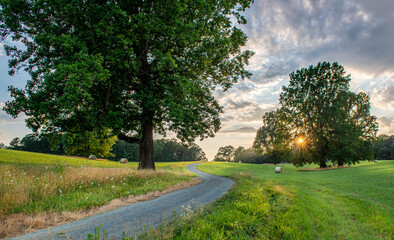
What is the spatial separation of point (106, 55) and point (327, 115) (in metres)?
34.5

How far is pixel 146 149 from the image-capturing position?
17297mm

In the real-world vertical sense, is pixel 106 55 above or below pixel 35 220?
above

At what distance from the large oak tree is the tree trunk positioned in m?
0.20

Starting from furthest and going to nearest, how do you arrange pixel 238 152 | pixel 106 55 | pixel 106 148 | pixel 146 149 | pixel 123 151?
pixel 238 152 < pixel 123 151 < pixel 106 148 < pixel 146 149 < pixel 106 55

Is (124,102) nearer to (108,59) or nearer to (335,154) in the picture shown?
(108,59)

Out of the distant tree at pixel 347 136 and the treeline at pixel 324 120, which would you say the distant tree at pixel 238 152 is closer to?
the treeline at pixel 324 120

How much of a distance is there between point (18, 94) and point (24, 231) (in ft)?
38.6

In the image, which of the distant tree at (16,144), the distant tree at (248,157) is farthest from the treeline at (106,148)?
the distant tree at (248,157)

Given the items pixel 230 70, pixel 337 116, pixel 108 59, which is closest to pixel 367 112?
pixel 337 116

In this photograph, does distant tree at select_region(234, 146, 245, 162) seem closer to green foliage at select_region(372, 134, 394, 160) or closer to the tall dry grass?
green foliage at select_region(372, 134, 394, 160)

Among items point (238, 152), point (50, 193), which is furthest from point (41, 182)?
point (238, 152)

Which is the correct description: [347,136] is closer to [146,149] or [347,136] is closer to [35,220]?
[146,149]

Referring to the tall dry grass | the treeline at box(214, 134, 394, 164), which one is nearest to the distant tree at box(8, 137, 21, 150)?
the treeline at box(214, 134, 394, 164)

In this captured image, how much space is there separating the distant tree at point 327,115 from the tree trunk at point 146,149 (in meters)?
27.0
